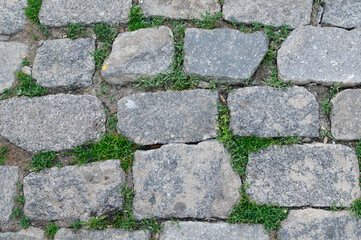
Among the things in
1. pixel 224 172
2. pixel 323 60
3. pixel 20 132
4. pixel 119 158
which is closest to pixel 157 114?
pixel 119 158

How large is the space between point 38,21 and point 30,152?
38.6 inches

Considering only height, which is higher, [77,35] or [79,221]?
[77,35]

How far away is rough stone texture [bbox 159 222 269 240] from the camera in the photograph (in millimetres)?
2174

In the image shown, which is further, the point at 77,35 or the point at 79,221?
the point at 77,35

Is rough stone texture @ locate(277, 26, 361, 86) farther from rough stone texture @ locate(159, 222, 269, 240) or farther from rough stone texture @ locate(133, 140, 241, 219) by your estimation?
rough stone texture @ locate(159, 222, 269, 240)

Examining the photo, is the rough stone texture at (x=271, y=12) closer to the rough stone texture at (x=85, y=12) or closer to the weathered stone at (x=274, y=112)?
the weathered stone at (x=274, y=112)

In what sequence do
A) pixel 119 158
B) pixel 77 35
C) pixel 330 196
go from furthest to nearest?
pixel 77 35, pixel 119 158, pixel 330 196

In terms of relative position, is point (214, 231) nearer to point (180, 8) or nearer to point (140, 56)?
point (140, 56)

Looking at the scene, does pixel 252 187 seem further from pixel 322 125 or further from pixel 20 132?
pixel 20 132

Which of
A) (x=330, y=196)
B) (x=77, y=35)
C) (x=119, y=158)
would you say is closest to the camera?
(x=330, y=196)

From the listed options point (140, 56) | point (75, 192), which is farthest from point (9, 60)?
point (75, 192)

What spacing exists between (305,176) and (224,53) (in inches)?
36.7

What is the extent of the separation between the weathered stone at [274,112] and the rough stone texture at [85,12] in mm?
1026

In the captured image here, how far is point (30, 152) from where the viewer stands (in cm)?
241
